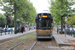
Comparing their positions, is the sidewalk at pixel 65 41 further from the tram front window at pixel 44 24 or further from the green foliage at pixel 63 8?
the green foliage at pixel 63 8

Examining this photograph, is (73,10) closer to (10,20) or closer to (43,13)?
(43,13)

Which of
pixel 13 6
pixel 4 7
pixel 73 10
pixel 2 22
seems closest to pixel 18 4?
pixel 13 6

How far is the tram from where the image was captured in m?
12.8

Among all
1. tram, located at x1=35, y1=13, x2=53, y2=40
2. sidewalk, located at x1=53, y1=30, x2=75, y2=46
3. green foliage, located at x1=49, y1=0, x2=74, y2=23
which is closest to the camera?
sidewalk, located at x1=53, y1=30, x2=75, y2=46

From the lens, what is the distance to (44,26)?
12.9m

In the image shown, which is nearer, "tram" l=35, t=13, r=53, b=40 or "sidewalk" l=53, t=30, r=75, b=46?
"sidewalk" l=53, t=30, r=75, b=46

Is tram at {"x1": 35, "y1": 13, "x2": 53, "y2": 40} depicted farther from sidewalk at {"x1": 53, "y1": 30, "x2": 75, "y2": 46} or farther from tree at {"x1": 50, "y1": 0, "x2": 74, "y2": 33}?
tree at {"x1": 50, "y1": 0, "x2": 74, "y2": 33}

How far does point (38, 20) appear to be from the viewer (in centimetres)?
1308

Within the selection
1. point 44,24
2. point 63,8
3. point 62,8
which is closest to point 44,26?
point 44,24

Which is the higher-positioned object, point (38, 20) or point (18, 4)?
point (18, 4)

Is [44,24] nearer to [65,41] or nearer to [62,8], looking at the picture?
[65,41]

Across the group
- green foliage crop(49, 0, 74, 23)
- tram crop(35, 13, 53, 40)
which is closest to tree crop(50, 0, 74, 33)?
green foliage crop(49, 0, 74, 23)

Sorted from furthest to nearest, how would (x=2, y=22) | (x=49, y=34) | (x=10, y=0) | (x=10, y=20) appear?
(x=10, y=20) < (x=2, y=22) < (x=10, y=0) < (x=49, y=34)

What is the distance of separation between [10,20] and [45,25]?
4874 cm
